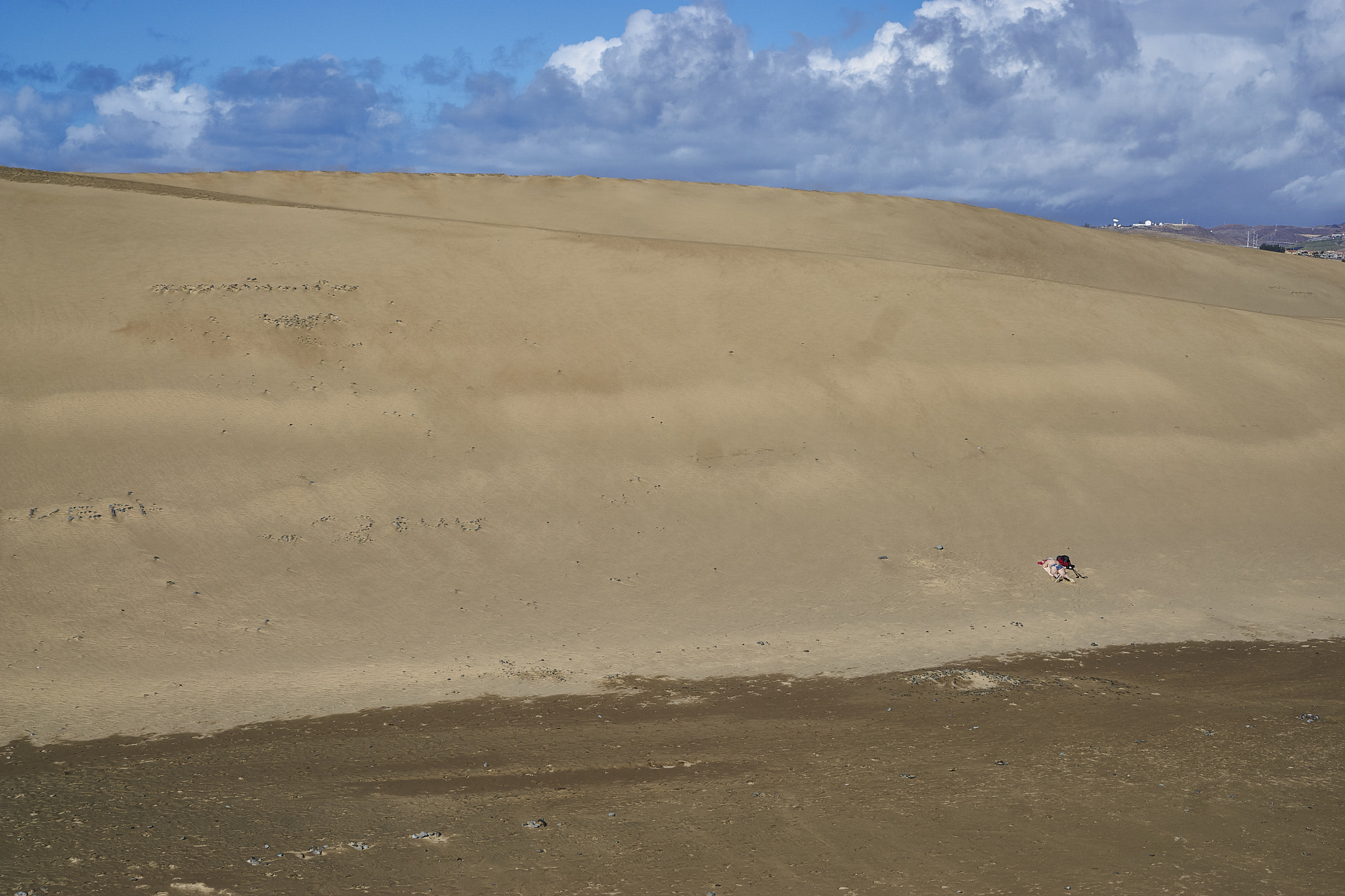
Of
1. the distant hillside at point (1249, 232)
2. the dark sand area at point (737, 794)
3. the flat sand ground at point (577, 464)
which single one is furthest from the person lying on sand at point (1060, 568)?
the distant hillside at point (1249, 232)

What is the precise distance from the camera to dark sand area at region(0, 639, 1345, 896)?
557 centimetres

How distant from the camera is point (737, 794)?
6.67 m

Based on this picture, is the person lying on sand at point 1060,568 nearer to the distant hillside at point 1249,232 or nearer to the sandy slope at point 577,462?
the sandy slope at point 577,462

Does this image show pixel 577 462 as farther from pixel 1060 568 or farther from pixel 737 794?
pixel 737 794

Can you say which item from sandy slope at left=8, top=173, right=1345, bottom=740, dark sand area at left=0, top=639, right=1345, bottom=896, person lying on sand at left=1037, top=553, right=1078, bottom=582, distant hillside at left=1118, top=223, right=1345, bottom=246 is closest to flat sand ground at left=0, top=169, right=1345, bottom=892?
sandy slope at left=8, top=173, right=1345, bottom=740

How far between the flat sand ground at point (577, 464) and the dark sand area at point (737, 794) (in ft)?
2.48

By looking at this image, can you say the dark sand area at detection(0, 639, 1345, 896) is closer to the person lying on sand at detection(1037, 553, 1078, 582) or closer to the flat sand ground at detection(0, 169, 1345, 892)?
the flat sand ground at detection(0, 169, 1345, 892)

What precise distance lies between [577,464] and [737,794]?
7010 millimetres

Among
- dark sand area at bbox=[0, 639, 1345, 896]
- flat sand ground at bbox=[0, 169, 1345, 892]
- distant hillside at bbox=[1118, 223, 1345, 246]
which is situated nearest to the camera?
dark sand area at bbox=[0, 639, 1345, 896]

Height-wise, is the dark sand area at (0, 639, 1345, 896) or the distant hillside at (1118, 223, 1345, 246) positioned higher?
the distant hillside at (1118, 223, 1345, 246)

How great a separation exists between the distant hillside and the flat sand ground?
7401 centimetres

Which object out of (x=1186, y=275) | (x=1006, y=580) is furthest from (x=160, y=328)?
(x=1186, y=275)

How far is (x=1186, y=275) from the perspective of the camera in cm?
3030

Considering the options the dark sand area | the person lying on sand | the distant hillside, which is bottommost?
the dark sand area
